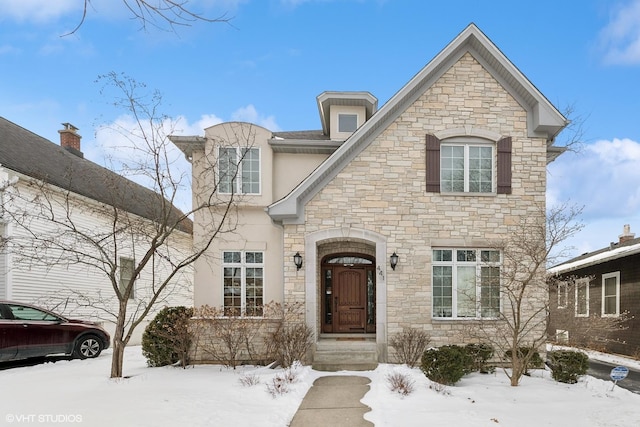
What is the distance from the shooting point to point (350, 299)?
12305mm

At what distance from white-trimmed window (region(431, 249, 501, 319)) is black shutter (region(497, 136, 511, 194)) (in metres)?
1.71

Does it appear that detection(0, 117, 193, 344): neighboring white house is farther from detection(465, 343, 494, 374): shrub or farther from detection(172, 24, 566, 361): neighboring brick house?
detection(465, 343, 494, 374): shrub

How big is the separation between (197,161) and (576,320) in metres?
15.6

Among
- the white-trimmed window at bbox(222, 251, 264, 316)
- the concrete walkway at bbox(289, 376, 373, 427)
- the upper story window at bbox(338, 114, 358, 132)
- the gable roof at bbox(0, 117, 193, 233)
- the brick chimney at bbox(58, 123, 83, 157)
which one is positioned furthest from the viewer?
the brick chimney at bbox(58, 123, 83, 157)

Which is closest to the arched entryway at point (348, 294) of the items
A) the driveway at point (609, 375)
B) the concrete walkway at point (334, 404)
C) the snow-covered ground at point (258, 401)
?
the snow-covered ground at point (258, 401)

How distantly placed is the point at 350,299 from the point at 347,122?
581 cm

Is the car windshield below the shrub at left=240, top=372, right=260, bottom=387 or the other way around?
the other way around

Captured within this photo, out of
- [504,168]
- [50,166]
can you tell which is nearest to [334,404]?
[504,168]

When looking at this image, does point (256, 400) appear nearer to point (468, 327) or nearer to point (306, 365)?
point (306, 365)

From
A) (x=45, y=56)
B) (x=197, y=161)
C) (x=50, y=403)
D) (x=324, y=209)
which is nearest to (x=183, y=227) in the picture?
(x=197, y=161)

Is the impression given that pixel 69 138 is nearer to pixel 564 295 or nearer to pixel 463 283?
pixel 463 283

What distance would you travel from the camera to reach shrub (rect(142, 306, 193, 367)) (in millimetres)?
10094

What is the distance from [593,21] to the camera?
10695mm

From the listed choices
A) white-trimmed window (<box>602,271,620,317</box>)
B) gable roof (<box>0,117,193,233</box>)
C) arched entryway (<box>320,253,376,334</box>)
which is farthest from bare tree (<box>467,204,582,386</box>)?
gable roof (<box>0,117,193,233</box>)
